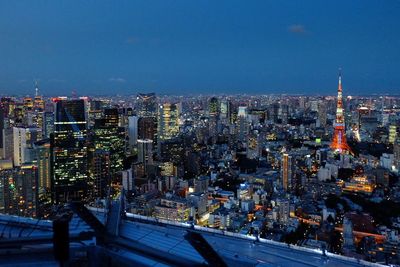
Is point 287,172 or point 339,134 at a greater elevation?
point 339,134

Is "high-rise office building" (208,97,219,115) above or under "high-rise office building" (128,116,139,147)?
above

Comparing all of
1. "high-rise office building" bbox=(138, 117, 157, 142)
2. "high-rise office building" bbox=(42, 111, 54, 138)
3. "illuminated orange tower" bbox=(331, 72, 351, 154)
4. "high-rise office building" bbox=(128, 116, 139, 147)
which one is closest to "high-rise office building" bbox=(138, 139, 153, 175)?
"high-rise office building" bbox=(128, 116, 139, 147)

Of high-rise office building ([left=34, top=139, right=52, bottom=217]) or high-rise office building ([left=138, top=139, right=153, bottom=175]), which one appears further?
high-rise office building ([left=138, top=139, right=153, bottom=175])

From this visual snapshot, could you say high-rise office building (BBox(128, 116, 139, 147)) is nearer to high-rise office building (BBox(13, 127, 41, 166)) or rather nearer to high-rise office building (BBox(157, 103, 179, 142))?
high-rise office building (BBox(157, 103, 179, 142))

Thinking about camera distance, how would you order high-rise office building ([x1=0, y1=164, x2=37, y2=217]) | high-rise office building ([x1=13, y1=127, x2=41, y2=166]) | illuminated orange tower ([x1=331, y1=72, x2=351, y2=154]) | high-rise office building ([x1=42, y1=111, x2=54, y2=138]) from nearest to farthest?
1. high-rise office building ([x1=0, y1=164, x2=37, y2=217])
2. high-rise office building ([x1=13, y1=127, x2=41, y2=166])
3. high-rise office building ([x1=42, y1=111, x2=54, y2=138])
4. illuminated orange tower ([x1=331, y1=72, x2=351, y2=154])

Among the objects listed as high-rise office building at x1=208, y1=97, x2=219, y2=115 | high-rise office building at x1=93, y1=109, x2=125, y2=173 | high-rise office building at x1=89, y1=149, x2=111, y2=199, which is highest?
high-rise office building at x1=208, y1=97, x2=219, y2=115

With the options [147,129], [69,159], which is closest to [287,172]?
[69,159]

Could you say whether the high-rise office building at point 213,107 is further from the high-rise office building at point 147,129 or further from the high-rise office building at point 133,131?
the high-rise office building at point 133,131

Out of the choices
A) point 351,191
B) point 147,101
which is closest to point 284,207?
point 351,191

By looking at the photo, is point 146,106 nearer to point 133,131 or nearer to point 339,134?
point 133,131
